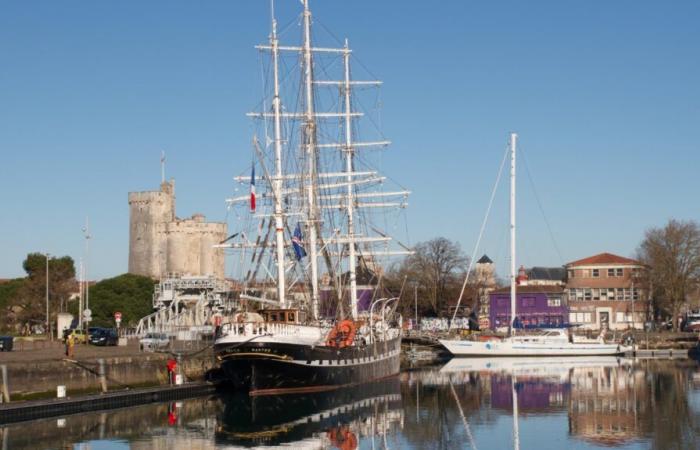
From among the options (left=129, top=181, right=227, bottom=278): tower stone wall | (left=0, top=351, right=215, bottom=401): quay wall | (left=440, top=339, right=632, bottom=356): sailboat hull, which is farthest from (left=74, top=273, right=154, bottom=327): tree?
(left=0, top=351, right=215, bottom=401): quay wall

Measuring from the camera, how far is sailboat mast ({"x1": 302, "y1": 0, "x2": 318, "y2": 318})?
64.6 metres

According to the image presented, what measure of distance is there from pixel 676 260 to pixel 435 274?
2851cm

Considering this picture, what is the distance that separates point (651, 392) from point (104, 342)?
33956 millimetres

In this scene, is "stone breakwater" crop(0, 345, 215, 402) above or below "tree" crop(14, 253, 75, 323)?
below

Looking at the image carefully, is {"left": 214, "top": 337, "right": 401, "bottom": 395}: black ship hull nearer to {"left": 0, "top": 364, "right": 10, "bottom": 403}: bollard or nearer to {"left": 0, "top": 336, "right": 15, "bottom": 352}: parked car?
{"left": 0, "top": 336, "right": 15, "bottom": 352}: parked car

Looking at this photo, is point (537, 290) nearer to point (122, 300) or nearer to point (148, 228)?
point (122, 300)

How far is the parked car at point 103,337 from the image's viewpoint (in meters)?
69.3

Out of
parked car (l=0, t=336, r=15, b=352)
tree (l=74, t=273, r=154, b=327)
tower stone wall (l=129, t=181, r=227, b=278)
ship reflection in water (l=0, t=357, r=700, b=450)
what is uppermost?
tower stone wall (l=129, t=181, r=227, b=278)

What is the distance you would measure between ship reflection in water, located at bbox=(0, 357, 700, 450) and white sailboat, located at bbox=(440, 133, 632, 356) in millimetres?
29766

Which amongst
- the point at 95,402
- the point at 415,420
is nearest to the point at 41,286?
the point at 95,402

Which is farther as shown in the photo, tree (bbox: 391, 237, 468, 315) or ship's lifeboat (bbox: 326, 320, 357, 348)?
tree (bbox: 391, 237, 468, 315)

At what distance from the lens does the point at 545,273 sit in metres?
165

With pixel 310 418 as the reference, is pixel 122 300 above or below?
above

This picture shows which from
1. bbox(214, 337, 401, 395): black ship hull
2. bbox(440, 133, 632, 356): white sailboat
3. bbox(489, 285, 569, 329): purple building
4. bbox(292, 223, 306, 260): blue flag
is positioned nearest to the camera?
bbox(214, 337, 401, 395): black ship hull
